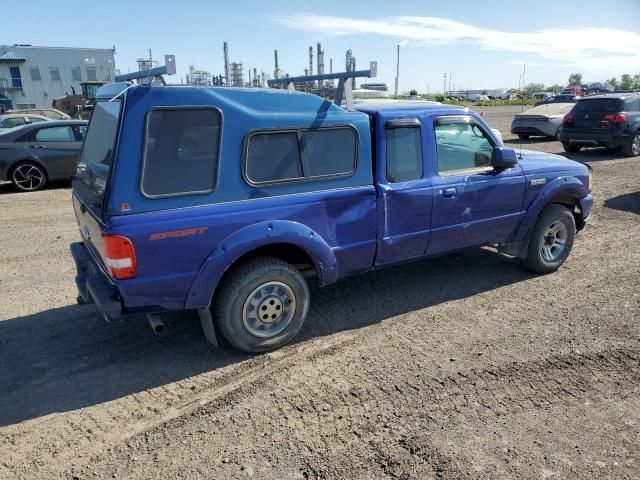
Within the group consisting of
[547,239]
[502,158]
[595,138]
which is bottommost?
[547,239]

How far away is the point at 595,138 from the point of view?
13211 mm

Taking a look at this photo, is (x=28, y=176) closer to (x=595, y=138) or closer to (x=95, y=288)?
(x=95, y=288)

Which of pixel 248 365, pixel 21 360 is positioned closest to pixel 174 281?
pixel 248 365

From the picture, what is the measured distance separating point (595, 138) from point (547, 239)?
9792 millimetres

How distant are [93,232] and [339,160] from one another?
195cm

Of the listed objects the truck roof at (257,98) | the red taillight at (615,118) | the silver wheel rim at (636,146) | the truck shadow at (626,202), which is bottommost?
the truck shadow at (626,202)

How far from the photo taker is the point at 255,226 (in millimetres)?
3463

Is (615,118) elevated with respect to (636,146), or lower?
elevated

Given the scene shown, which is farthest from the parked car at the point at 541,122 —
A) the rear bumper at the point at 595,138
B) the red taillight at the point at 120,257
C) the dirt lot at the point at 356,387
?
the red taillight at the point at 120,257

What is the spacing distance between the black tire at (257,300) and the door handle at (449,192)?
5.20ft

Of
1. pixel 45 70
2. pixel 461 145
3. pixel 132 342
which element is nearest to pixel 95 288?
pixel 132 342

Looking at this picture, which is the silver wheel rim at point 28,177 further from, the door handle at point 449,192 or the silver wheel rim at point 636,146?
the silver wheel rim at point 636,146

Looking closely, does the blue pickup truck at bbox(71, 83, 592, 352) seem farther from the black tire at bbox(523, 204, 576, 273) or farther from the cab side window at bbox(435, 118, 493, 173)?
the black tire at bbox(523, 204, 576, 273)

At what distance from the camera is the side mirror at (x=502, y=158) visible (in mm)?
4551
